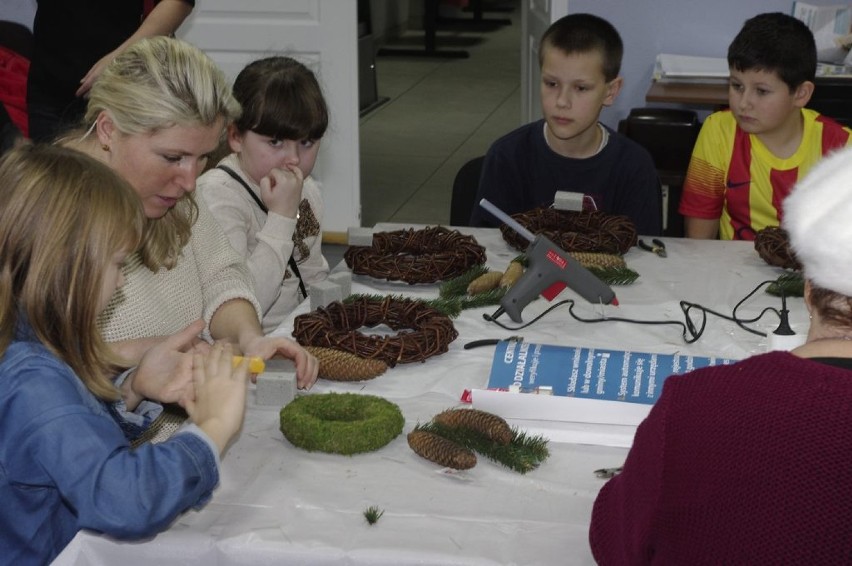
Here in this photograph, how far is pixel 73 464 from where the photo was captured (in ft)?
4.40

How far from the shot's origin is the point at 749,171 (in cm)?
322

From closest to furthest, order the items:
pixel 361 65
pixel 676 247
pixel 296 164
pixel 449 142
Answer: pixel 296 164 → pixel 676 247 → pixel 449 142 → pixel 361 65

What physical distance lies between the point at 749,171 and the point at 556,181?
56cm

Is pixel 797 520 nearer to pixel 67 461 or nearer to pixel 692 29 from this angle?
pixel 67 461

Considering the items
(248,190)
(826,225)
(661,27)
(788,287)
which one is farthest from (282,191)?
(661,27)

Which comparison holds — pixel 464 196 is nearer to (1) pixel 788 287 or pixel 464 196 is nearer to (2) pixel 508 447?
(1) pixel 788 287

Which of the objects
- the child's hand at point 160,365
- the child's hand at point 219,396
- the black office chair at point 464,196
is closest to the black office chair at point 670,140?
the black office chair at point 464,196

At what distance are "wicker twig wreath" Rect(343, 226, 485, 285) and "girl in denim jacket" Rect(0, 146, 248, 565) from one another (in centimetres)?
95

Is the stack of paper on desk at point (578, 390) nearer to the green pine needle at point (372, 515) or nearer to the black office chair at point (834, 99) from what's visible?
the green pine needle at point (372, 515)

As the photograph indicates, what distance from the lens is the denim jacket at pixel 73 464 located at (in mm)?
1351

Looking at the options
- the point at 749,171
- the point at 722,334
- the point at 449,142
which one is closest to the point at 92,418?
the point at 722,334

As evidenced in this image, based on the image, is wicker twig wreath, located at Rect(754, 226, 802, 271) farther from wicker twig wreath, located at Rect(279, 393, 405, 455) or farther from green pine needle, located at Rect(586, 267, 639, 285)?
wicker twig wreath, located at Rect(279, 393, 405, 455)

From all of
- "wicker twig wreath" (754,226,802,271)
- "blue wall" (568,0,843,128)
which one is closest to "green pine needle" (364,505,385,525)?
"wicker twig wreath" (754,226,802,271)

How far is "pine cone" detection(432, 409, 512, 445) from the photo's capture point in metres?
1.66
